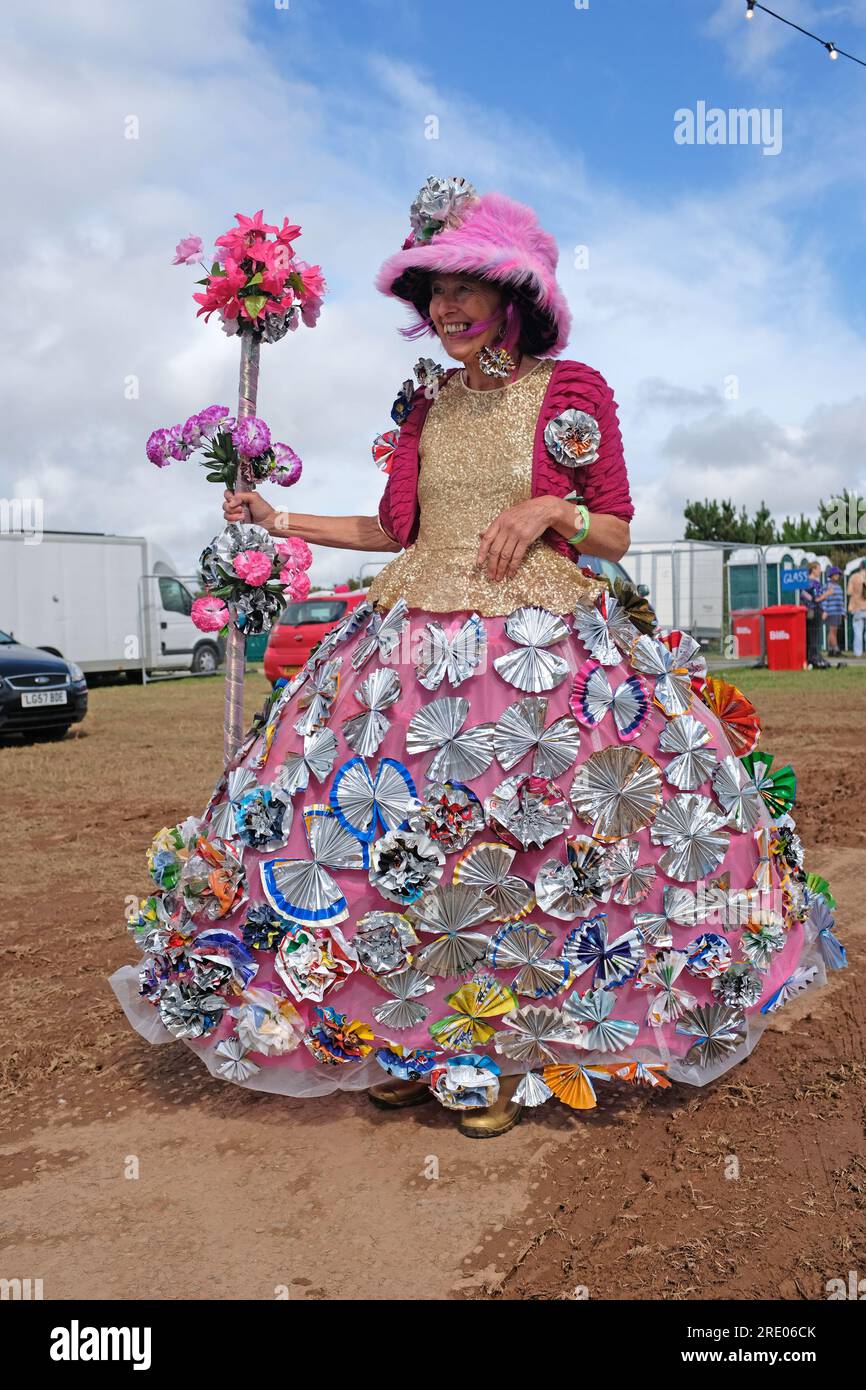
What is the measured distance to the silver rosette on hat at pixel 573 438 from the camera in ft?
8.67

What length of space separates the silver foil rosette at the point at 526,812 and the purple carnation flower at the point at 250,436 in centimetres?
112

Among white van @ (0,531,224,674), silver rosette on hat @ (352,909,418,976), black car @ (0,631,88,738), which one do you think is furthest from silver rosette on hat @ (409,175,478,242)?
white van @ (0,531,224,674)

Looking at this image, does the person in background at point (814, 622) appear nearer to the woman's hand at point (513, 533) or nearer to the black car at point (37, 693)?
the black car at point (37, 693)

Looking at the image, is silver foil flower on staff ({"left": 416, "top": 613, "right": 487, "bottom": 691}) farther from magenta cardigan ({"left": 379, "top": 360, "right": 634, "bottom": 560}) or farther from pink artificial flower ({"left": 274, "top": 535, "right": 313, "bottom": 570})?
pink artificial flower ({"left": 274, "top": 535, "right": 313, "bottom": 570})

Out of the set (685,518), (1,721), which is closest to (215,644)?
(1,721)

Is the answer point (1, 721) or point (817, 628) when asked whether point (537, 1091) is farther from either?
point (817, 628)

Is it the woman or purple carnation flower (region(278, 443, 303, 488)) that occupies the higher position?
purple carnation flower (region(278, 443, 303, 488))

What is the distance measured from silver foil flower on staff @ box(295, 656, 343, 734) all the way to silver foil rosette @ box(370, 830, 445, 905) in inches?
15.1

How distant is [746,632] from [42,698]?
38.9ft

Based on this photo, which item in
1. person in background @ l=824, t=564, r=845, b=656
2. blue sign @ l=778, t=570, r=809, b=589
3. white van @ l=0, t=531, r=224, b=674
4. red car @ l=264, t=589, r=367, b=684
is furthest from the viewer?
blue sign @ l=778, t=570, r=809, b=589

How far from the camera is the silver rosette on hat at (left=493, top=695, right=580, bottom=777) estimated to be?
2.45 metres

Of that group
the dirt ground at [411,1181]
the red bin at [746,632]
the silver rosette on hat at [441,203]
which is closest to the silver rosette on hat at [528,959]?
the dirt ground at [411,1181]

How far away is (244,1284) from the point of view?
2051 mm
